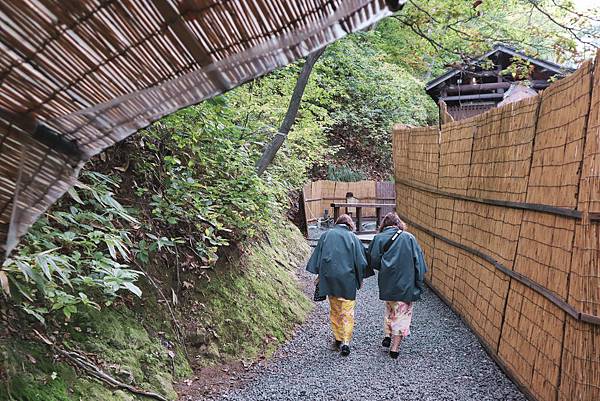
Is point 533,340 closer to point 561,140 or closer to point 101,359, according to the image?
point 561,140

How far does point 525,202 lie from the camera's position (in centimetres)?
403

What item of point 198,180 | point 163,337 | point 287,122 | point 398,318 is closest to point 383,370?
point 398,318

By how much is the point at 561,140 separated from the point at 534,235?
0.83 metres

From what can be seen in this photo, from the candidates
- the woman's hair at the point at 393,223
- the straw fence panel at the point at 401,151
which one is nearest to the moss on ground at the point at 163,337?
the woman's hair at the point at 393,223

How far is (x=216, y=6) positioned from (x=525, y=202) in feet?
12.5

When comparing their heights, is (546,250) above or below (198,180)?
below

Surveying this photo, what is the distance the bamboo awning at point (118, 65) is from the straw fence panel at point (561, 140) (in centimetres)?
277

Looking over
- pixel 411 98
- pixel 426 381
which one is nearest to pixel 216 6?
pixel 426 381

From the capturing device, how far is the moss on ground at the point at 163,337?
2.51 m

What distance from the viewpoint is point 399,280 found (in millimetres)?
5363

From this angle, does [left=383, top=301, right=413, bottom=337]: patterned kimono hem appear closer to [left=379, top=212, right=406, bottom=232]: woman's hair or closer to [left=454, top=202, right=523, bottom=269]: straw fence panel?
[left=379, top=212, right=406, bottom=232]: woman's hair

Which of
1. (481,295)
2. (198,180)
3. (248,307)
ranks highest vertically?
(198,180)

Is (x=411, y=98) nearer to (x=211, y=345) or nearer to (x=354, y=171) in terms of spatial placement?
(x=354, y=171)

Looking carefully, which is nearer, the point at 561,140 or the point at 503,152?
the point at 561,140
